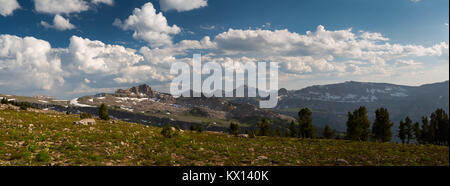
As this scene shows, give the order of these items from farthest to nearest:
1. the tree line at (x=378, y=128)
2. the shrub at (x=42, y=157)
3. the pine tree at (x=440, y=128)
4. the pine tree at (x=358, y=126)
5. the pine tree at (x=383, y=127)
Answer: the pine tree at (x=440, y=128)
the pine tree at (x=383, y=127)
the tree line at (x=378, y=128)
the pine tree at (x=358, y=126)
the shrub at (x=42, y=157)

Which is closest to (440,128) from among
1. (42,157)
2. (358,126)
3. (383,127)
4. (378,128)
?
(383,127)

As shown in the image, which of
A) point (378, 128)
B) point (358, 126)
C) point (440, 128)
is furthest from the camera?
point (440, 128)

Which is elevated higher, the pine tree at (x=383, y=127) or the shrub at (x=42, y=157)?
the shrub at (x=42, y=157)

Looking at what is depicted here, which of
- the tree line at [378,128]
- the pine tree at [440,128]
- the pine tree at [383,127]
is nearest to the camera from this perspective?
the tree line at [378,128]

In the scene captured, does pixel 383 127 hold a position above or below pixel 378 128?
above

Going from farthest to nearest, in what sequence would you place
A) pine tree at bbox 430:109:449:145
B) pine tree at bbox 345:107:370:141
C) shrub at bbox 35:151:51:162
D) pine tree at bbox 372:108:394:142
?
1. pine tree at bbox 430:109:449:145
2. pine tree at bbox 372:108:394:142
3. pine tree at bbox 345:107:370:141
4. shrub at bbox 35:151:51:162

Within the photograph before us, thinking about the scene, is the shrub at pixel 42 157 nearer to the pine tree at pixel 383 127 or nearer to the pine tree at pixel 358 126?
the pine tree at pixel 358 126

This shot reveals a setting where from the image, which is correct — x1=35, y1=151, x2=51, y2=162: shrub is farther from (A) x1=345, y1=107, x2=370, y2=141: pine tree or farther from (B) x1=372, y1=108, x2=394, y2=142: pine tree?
(B) x1=372, y1=108, x2=394, y2=142: pine tree

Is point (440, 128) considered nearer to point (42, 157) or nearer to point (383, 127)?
point (383, 127)

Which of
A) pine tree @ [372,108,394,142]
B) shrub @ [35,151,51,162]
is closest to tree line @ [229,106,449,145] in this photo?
pine tree @ [372,108,394,142]

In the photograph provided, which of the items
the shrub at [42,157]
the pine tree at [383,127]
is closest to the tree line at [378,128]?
the pine tree at [383,127]

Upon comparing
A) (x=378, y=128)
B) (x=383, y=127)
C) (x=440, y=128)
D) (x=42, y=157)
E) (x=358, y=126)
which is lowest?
(x=440, y=128)
